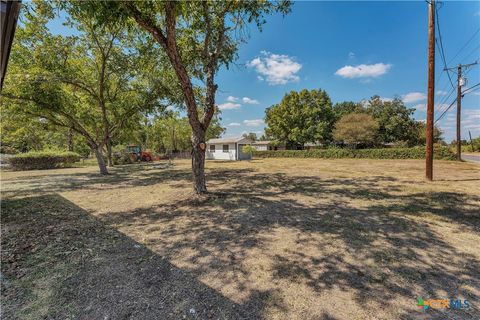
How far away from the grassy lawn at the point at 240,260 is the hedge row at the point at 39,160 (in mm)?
15140

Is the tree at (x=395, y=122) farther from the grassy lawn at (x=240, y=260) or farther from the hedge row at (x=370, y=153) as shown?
the grassy lawn at (x=240, y=260)

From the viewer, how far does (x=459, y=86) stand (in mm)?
17219

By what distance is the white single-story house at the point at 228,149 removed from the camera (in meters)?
26.6

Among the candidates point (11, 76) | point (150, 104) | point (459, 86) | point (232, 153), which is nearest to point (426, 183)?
point (150, 104)

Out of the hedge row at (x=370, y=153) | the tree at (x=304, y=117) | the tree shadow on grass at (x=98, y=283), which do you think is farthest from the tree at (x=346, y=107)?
the tree shadow on grass at (x=98, y=283)

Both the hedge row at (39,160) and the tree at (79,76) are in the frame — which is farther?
the hedge row at (39,160)

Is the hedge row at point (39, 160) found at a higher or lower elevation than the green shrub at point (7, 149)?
lower

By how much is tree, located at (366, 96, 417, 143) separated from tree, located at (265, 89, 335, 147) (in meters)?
8.19

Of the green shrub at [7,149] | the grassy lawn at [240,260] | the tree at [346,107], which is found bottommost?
the grassy lawn at [240,260]

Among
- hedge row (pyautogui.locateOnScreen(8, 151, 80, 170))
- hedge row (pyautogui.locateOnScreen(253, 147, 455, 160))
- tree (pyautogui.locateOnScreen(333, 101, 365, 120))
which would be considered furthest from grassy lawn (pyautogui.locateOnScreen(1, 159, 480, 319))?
tree (pyautogui.locateOnScreen(333, 101, 365, 120))

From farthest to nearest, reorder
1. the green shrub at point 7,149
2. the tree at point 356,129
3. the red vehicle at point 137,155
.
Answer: the tree at point 356,129 → the green shrub at point 7,149 → the red vehicle at point 137,155

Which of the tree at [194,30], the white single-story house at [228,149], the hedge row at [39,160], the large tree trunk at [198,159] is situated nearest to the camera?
the tree at [194,30]

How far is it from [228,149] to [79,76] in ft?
58.4

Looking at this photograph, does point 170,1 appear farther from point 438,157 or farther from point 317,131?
point 317,131
